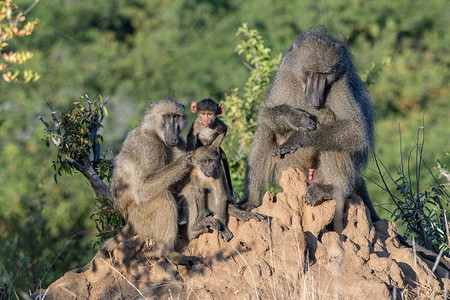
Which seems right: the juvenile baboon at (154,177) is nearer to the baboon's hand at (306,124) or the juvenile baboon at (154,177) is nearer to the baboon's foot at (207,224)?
the baboon's foot at (207,224)

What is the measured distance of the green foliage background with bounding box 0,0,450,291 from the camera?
1129 centimetres

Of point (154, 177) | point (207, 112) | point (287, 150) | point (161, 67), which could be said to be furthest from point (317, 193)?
point (161, 67)

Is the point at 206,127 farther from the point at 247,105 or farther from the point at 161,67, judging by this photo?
the point at 161,67

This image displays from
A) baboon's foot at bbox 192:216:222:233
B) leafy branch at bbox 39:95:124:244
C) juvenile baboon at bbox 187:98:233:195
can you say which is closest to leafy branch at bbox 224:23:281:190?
leafy branch at bbox 39:95:124:244

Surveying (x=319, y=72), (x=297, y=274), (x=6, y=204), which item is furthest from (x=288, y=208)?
(x=6, y=204)

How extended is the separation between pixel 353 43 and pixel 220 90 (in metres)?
3.84

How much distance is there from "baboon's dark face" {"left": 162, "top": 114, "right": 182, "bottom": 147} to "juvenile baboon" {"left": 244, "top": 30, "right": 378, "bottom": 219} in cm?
67

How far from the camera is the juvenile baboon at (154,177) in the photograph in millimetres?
4738

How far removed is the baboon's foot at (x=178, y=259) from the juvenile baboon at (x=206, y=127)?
827 mm

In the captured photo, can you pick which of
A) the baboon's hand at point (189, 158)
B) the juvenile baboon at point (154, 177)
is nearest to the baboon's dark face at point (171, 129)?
the juvenile baboon at point (154, 177)

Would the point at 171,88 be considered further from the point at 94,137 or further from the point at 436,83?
the point at 94,137

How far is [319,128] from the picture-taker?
521 centimetres

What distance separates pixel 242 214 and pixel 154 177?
67 cm

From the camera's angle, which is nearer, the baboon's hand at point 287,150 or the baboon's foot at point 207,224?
the baboon's foot at point 207,224
